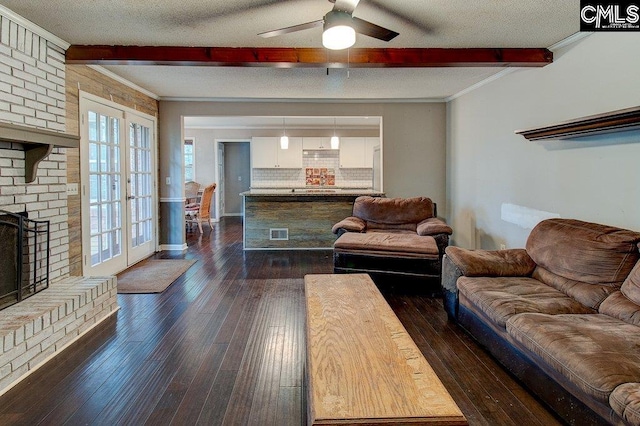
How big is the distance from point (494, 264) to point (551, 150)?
4.44ft

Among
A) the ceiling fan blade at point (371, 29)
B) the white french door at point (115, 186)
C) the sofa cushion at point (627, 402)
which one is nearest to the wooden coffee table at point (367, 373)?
the sofa cushion at point (627, 402)

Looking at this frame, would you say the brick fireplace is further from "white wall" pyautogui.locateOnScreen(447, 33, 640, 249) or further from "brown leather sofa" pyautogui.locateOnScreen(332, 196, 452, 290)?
"white wall" pyautogui.locateOnScreen(447, 33, 640, 249)

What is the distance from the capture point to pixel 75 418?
2027 mm

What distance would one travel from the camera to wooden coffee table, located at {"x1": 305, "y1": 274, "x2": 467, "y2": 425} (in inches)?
52.2

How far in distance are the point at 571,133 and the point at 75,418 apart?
3.74 metres

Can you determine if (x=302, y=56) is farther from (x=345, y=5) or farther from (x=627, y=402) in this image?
(x=627, y=402)

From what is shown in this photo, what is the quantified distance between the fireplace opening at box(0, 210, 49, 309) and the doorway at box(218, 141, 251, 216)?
769 cm

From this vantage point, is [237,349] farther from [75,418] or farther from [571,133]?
[571,133]

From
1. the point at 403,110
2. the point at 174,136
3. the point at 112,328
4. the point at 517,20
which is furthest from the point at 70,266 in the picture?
the point at 403,110

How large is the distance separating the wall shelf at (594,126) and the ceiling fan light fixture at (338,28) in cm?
171

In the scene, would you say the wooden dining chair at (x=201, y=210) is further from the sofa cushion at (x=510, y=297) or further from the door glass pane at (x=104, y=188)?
the sofa cushion at (x=510, y=297)

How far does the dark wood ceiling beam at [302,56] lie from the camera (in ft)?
12.6

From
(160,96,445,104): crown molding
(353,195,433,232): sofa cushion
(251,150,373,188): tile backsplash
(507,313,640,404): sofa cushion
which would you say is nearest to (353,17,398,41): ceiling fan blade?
(507,313,640,404): sofa cushion

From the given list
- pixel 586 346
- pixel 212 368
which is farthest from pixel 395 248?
pixel 586 346
